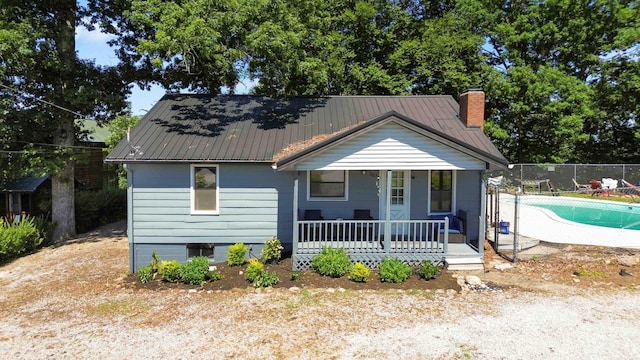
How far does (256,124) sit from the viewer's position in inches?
479

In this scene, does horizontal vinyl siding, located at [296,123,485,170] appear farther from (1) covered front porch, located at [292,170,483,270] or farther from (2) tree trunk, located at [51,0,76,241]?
(2) tree trunk, located at [51,0,76,241]

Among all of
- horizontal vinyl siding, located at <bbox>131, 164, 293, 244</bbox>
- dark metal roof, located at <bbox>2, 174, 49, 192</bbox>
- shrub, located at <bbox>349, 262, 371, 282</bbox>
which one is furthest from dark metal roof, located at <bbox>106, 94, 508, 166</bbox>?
dark metal roof, located at <bbox>2, 174, 49, 192</bbox>

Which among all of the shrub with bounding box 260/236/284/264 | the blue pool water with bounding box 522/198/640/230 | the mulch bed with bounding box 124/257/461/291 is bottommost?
the mulch bed with bounding box 124/257/461/291

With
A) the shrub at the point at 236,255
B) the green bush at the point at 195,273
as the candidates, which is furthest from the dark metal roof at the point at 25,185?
the shrub at the point at 236,255

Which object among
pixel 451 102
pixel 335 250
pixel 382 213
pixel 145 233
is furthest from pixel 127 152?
pixel 451 102

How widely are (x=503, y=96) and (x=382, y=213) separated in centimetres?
1997

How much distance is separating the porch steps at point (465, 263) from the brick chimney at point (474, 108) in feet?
14.4

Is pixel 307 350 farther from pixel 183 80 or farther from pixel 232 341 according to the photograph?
pixel 183 80

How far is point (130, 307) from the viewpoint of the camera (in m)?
7.79

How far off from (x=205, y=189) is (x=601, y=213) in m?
17.4

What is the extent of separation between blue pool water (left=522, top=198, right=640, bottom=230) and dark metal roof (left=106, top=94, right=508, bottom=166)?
8.74 metres

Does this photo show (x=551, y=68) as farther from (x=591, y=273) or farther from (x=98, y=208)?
(x=98, y=208)

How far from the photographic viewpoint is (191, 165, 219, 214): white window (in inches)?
414

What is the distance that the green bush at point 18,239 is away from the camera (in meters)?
11.5
